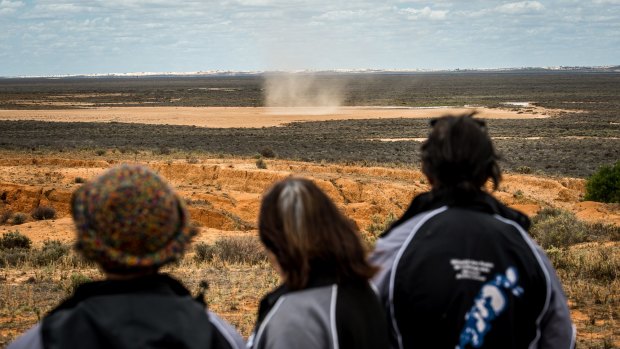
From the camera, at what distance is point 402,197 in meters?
22.1

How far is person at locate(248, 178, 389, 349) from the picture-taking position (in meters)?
2.29

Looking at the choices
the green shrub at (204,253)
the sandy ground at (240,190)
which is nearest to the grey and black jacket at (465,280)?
the green shrub at (204,253)

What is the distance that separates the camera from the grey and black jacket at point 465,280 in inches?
102

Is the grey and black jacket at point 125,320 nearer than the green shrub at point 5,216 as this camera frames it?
Yes

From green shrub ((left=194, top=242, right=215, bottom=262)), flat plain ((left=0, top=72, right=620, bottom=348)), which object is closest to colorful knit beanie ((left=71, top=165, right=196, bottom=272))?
flat plain ((left=0, top=72, right=620, bottom=348))

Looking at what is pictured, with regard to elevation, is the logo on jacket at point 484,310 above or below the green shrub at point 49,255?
above

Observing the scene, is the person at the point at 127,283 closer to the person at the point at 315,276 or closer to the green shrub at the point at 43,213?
the person at the point at 315,276

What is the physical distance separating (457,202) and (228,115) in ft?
223

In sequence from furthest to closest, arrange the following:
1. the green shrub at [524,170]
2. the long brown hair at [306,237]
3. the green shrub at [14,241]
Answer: the green shrub at [524,170], the green shrub at [14,241], the long brown hair at [306,237]

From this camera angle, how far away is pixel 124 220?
209 cm


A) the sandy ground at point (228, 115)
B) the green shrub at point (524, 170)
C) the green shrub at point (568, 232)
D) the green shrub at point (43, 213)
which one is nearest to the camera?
the green shrub at point (568, 232)

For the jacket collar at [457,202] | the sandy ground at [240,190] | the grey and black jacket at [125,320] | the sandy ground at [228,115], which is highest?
the jacket collar at [457,202]

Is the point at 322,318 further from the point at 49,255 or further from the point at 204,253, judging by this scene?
the point at 49,255

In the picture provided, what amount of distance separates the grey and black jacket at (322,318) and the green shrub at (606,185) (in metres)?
20.6
